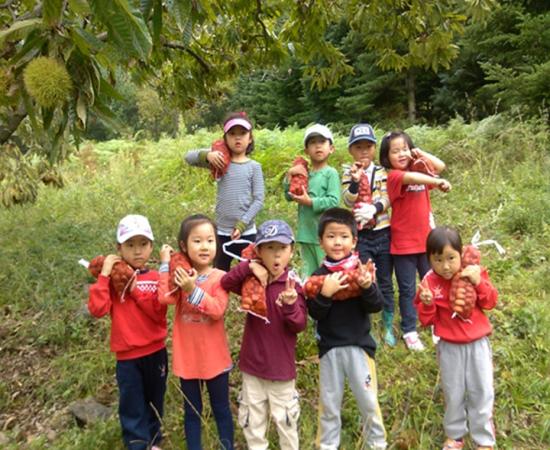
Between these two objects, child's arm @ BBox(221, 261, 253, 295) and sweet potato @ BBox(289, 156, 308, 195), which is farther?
sweet potato @ BBox(289, 156, 308, 195)

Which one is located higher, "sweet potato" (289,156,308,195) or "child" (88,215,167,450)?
"sweet potato" (289,156,308,195)

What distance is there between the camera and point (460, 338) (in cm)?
253

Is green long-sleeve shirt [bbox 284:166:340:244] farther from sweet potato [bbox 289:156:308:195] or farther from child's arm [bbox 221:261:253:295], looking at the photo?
child's arm [bbox 221:261:253:295]

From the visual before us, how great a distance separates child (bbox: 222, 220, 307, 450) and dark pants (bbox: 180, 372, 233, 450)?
0.11m

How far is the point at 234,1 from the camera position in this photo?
13.1ft

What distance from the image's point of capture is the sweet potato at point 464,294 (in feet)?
8.04

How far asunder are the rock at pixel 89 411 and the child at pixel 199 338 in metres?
0.84

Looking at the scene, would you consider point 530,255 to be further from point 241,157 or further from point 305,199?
point 241,157

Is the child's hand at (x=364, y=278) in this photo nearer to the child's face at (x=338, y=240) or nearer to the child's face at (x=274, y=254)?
the child's face at (x=338, y=240)

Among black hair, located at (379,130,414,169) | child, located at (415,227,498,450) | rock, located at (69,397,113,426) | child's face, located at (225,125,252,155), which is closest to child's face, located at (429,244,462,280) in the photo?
→ child, located at (415,227,498,450)

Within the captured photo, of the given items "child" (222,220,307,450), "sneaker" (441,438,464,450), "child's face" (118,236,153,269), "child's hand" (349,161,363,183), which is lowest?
"sneaker" (441,438,464,450)

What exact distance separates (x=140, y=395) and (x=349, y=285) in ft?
4.02

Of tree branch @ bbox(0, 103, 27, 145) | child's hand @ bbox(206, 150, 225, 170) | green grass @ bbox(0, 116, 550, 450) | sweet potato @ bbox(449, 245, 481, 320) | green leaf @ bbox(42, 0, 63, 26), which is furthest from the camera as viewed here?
child's hand @ bbox(206, 150, 225, 170)

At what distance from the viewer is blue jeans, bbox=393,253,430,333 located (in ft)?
11.1
